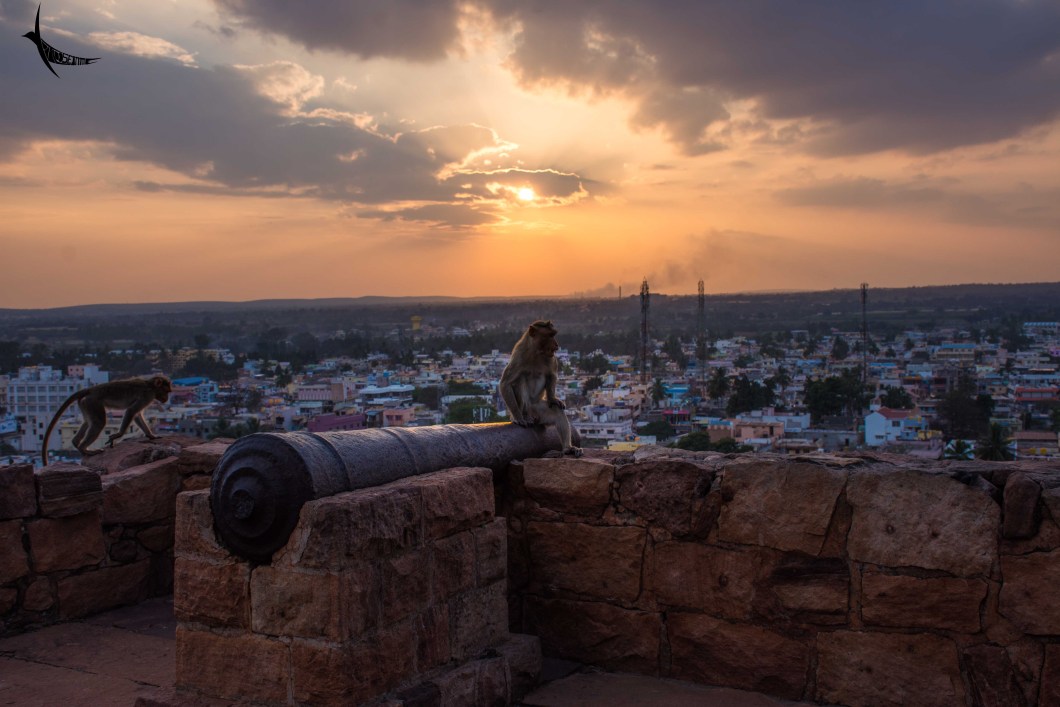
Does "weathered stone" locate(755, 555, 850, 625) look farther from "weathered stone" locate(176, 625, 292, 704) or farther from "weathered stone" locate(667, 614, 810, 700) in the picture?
"weathered stone" locate(176, 625, 292, 704)

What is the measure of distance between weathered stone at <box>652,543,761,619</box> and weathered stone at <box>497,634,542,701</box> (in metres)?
0.60

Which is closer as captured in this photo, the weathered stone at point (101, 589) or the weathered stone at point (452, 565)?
the weathered stone at point (452, 565)

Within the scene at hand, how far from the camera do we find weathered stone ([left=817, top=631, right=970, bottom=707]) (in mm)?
3432

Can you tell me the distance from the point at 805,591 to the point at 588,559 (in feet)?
3.23

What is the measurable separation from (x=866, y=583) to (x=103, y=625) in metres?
3.86

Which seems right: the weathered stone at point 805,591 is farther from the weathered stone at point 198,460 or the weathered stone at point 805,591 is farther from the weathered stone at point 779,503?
the weathered stone at point 198,460

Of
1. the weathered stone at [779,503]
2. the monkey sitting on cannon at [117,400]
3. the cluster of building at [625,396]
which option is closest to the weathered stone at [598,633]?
the weathered stone at [779,503]

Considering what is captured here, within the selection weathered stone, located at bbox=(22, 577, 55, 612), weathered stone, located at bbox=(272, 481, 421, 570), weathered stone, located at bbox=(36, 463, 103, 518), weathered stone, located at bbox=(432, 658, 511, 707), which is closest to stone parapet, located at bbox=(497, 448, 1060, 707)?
weathered stone, located at bbox=(432, 658, 511, 707)

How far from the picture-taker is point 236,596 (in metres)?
3.06

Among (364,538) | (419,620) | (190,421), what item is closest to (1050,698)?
(419,620)

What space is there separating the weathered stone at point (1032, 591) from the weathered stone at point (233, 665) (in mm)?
2645

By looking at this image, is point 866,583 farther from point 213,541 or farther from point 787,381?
point 787,381

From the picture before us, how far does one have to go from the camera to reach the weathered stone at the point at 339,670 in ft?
9.37

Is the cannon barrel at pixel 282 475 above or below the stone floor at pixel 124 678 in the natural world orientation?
above
